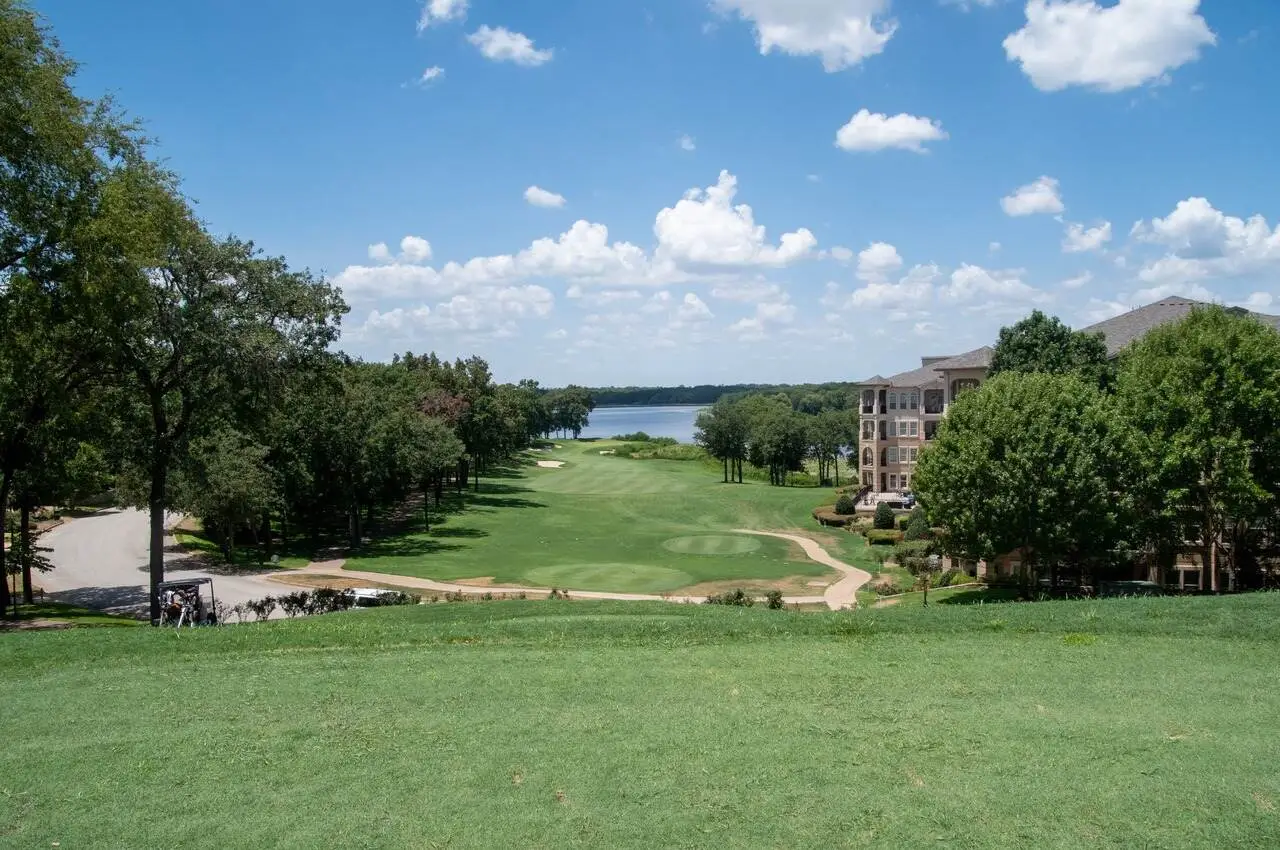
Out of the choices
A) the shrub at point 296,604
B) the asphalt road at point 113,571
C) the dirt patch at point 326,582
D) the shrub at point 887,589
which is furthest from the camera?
the dirt patch at point 326,582

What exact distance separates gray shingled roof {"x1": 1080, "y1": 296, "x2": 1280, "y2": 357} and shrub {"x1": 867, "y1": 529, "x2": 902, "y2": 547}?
16.6m

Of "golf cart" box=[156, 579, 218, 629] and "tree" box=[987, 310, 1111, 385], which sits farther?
"tree" box=[987, 310, 1111, 385]

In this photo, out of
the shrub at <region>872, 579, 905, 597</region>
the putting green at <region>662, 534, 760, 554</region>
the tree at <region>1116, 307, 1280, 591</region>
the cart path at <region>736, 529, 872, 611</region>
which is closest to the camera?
the tree at <region>1116, 307, 1280, 591</region>

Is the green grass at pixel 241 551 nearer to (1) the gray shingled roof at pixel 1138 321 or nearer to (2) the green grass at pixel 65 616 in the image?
(2) the green grass at pixel 65 616

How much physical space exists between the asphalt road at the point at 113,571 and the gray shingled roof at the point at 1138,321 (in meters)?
42.5

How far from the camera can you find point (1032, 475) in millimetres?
28875

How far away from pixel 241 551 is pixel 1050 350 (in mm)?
44849

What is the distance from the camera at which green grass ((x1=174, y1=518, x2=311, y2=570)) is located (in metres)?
46.6

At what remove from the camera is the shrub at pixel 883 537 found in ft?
177

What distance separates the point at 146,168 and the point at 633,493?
59.4 metres

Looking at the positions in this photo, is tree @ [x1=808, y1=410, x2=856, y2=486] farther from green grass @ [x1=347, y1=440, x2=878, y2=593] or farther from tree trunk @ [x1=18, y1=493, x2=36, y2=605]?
tree trunk @ [x1=18, y1=493, x2=36, y2=605]

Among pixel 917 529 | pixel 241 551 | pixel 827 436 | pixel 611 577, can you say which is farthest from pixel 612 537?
pixel 827 436

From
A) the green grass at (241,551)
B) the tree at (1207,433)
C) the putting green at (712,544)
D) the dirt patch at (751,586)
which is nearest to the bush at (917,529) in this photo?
the putting green at (712,544)

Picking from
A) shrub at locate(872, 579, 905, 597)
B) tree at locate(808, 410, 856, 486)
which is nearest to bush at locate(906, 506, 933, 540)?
shrub at locate(872, 579, 905, 597)
